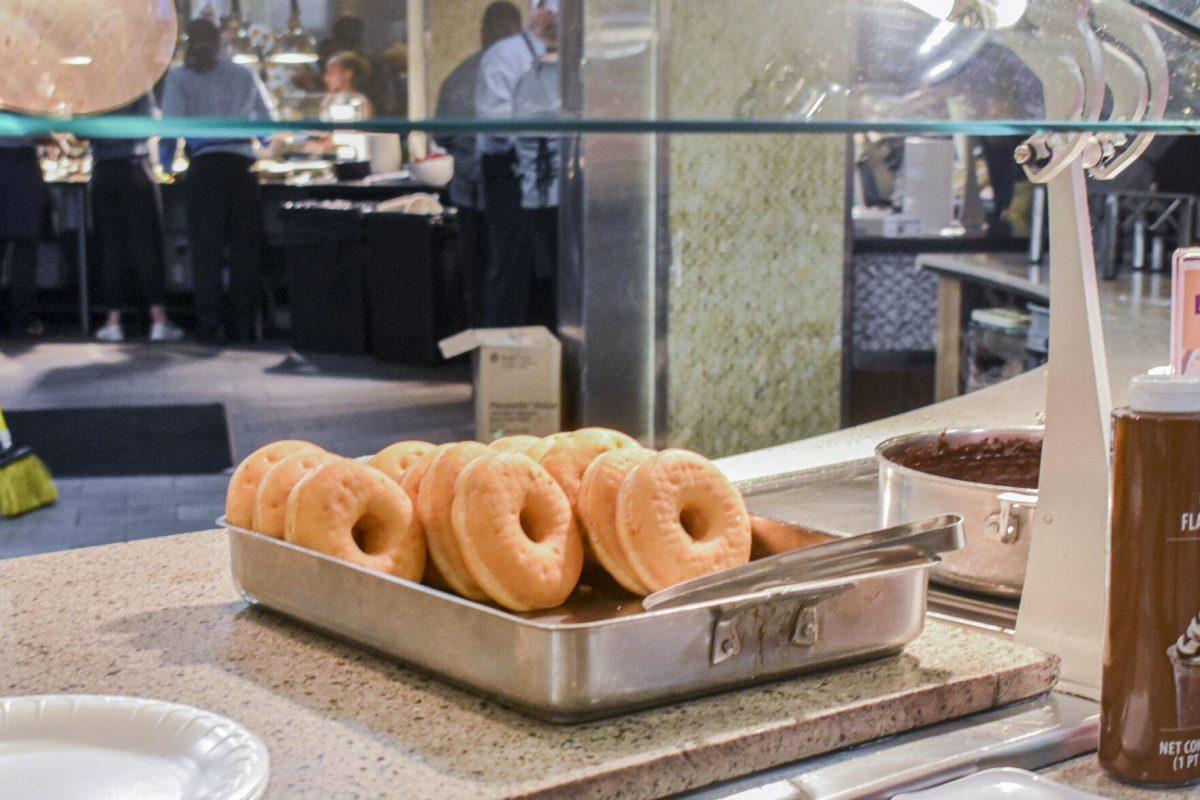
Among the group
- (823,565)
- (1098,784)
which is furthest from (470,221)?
(1098,784)

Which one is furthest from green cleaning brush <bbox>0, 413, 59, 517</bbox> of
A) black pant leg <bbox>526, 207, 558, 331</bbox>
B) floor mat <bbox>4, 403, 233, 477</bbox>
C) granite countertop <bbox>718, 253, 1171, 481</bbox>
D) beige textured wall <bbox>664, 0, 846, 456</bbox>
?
granite countertop <bbox>718, 253, 1171, 481</bbox>

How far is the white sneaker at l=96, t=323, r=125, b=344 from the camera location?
28.5 ft

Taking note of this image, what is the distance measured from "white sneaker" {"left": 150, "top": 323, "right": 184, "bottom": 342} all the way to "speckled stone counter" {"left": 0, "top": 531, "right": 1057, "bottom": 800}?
7912 millimetres

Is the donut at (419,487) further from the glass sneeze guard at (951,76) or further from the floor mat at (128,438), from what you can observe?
the floor mat at (128,438)

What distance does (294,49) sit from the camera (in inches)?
27.8

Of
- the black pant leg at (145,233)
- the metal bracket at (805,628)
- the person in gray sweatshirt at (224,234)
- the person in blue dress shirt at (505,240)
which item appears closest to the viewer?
the metal bracket at (805,628)

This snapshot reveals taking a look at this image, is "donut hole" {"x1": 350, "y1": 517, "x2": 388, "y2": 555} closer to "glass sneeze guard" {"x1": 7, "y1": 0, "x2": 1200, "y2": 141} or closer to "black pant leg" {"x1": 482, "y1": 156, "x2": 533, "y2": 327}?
"glass sneeze guard" {"x1": 7, "y1": 0, "x2": 1200, "y2": 141}

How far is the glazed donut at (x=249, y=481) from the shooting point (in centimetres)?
109

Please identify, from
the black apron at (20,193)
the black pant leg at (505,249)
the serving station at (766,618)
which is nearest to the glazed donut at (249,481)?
the serving station at (766,618)

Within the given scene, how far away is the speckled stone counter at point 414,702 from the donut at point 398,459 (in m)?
0.13

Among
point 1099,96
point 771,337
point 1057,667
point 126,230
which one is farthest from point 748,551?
point 126,230

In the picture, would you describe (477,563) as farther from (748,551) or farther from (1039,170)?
(1039,170)

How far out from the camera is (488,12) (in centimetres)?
80

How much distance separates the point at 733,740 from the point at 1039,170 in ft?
1.42
